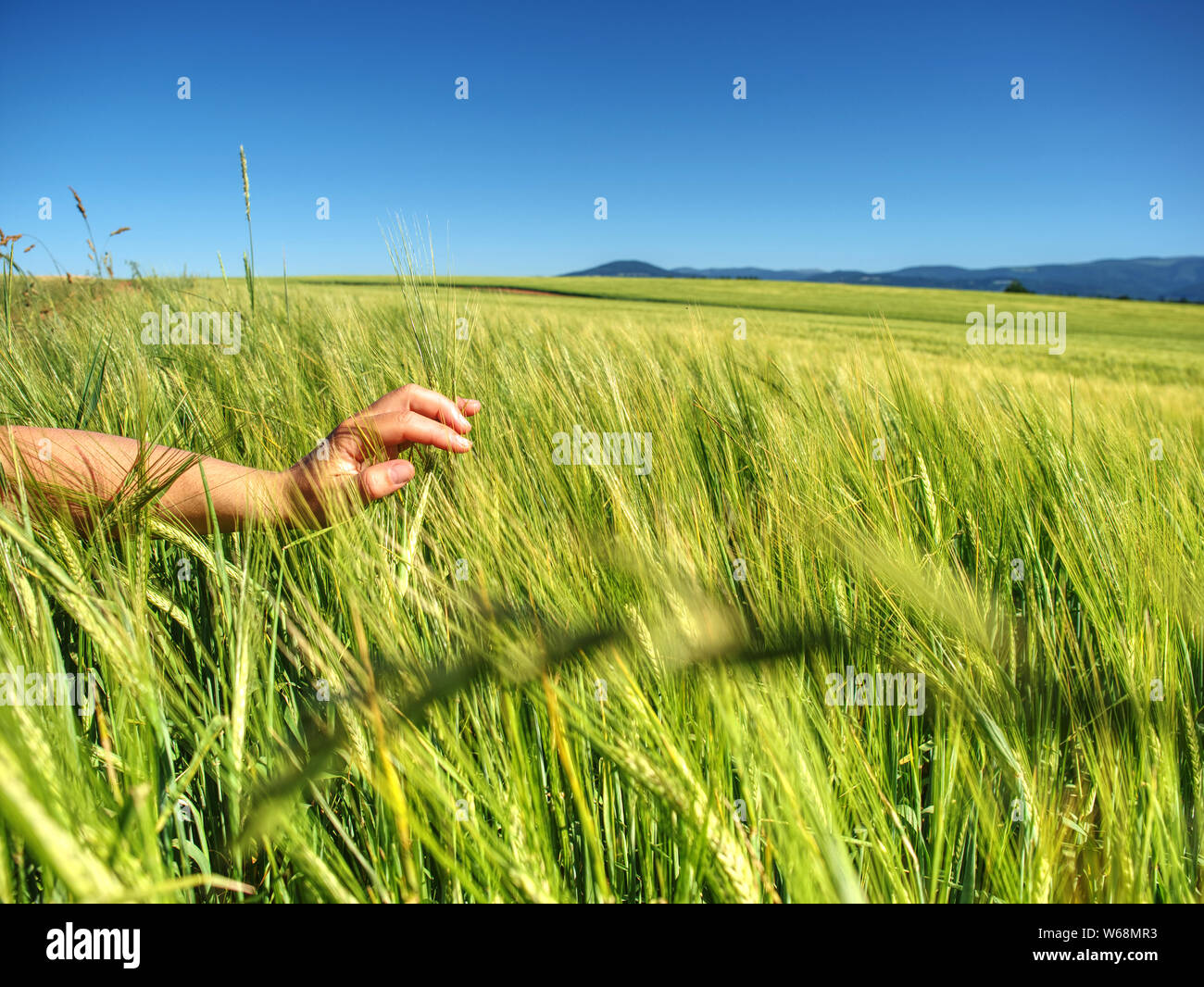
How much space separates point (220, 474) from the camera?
83 cm

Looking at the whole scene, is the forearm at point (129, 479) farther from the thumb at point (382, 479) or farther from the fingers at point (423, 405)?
the fingers at point (423, 405)

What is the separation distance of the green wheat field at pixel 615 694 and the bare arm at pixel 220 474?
47 mm

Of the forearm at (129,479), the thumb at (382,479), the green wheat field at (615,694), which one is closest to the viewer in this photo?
the green wheat field at (615,694)

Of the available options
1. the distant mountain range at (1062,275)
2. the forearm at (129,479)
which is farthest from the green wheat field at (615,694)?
the distant mountain range at (1062,275)

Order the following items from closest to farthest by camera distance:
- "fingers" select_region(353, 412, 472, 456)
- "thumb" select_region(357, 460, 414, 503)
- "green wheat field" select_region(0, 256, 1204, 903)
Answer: "green wheat field" select_region(0, 256, 1204, 903), "thumb" select_region(357, 460, 414, 503), "fingers" select_region(353, 412, 472, 456)

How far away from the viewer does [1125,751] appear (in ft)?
2.30

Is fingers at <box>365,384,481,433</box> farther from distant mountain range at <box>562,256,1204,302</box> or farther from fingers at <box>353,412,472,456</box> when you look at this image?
distant mountain range at <box>562,256,1204,302</box>

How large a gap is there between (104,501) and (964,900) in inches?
43.0

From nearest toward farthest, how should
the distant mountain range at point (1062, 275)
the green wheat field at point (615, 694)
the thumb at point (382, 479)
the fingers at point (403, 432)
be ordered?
the green wheat field at point (615, 694)
the thumb at point (382, 479)
the fingers at point (403, 432)
the distant mountain range at point (1062, 275)

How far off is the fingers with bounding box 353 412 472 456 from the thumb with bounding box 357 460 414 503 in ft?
0.37

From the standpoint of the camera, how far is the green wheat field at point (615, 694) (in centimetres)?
49

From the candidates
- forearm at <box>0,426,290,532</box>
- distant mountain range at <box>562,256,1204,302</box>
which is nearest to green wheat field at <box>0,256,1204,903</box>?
forearm at <box>0,426,290,532</box>

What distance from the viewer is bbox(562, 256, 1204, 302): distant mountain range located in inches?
3273

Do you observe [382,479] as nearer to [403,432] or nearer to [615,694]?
[403,432]
